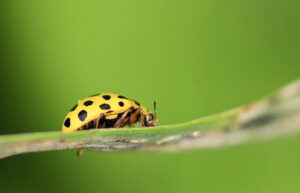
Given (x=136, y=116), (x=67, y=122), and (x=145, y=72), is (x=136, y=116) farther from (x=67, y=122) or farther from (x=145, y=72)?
(x=67, y=122)

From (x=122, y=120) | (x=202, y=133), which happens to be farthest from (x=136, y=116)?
(x=202, y=133)

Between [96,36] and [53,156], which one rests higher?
[96,36]

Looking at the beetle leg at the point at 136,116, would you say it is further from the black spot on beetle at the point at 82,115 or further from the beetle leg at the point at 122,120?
the black spot on beetle at the point at 82,115

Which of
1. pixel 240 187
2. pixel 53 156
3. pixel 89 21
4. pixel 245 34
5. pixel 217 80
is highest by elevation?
pixel 89 21

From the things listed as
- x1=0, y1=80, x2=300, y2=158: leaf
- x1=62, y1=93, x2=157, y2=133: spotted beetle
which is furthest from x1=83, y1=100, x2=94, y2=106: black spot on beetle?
x1=0, y1=80, x2=300, y2=158: leaf

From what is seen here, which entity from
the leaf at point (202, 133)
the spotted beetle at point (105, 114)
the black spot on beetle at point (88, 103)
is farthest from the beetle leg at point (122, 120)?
the leaf at point (202, 133)

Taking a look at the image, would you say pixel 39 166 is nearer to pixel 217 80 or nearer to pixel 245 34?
pixel 217 80

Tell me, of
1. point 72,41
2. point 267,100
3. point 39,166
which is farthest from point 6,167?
point 267,100
